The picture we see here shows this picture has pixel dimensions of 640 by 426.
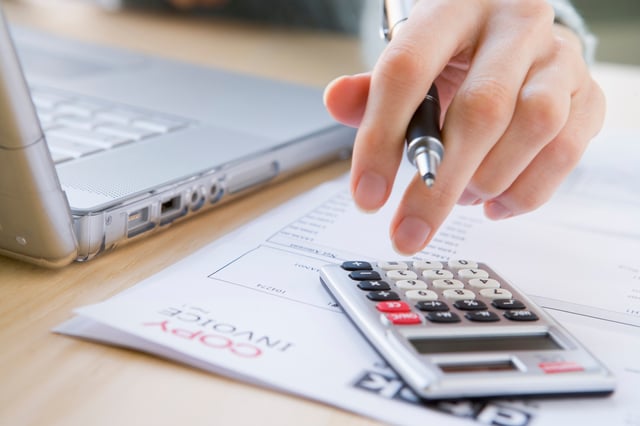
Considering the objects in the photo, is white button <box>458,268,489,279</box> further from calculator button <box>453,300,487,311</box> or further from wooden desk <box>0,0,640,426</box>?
wooden desk <box>0,0,640,426</box>

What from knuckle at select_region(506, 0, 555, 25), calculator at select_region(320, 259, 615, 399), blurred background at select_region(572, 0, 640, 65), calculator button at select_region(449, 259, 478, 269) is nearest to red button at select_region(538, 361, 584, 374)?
calculator at select_region(320, 259, 615, 399)

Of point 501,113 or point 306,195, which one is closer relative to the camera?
point 501,113

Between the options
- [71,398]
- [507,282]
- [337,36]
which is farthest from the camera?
[337,36]

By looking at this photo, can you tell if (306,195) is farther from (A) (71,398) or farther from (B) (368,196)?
(A) (71,398)

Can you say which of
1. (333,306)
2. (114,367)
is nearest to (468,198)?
(333,306)

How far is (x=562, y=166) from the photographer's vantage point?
1.56ft

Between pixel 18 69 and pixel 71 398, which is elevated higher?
pixel 18 69

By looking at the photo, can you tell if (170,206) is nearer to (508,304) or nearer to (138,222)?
(138,222)

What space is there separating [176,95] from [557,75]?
37cm

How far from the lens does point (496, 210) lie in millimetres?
486

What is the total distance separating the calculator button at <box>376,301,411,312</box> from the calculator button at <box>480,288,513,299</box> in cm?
5

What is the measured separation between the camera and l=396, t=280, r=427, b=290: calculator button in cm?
40

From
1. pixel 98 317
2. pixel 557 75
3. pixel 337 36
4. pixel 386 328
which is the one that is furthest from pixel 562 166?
pixel 337 36

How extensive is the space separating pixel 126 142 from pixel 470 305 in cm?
29
